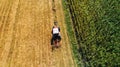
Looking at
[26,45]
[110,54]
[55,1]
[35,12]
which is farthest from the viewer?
[55,1]

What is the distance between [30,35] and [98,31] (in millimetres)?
4989

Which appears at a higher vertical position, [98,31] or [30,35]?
[98,31]

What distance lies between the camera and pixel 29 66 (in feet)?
58.0

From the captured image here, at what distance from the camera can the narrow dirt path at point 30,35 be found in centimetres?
1823

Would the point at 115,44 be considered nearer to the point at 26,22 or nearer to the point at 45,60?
the point at 45,60

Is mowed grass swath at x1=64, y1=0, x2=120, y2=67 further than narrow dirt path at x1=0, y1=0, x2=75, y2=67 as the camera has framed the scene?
No

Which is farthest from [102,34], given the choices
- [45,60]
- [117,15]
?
[45,60]

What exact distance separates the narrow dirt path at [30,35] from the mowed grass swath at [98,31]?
3.59 feet

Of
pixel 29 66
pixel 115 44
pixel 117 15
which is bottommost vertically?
pixel 29 66

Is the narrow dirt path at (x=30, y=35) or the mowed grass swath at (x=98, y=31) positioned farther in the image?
the narrow dirt path at (x=30, y=35)

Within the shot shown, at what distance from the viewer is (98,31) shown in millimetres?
19000

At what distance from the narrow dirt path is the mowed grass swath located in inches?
43.0

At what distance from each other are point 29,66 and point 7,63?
1469mm

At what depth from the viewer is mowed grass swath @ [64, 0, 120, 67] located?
17.0 meters
